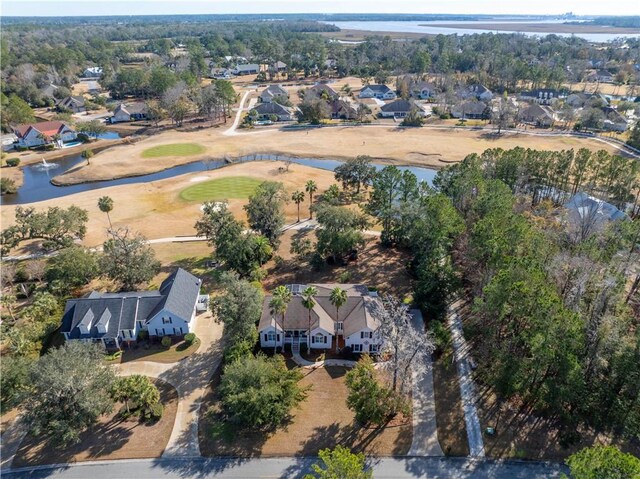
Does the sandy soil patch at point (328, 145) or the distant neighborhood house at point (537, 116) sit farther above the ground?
the distant neighborhood house at point (537, 116)

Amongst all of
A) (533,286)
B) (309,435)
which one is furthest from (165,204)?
(533,286)

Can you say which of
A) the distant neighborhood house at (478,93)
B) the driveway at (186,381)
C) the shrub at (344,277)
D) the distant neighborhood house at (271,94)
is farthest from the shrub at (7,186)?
the distant neighborhood house at (478,93)

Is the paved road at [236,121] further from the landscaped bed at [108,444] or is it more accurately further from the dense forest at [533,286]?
the landscaped bed at [108,444]

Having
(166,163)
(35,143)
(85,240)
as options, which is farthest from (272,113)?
(85,240)

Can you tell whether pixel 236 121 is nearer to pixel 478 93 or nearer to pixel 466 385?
pixel 478 93

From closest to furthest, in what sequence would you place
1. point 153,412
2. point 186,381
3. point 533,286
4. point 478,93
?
point 533,286 → point 153,412 → point 186,381 → point 478,93
